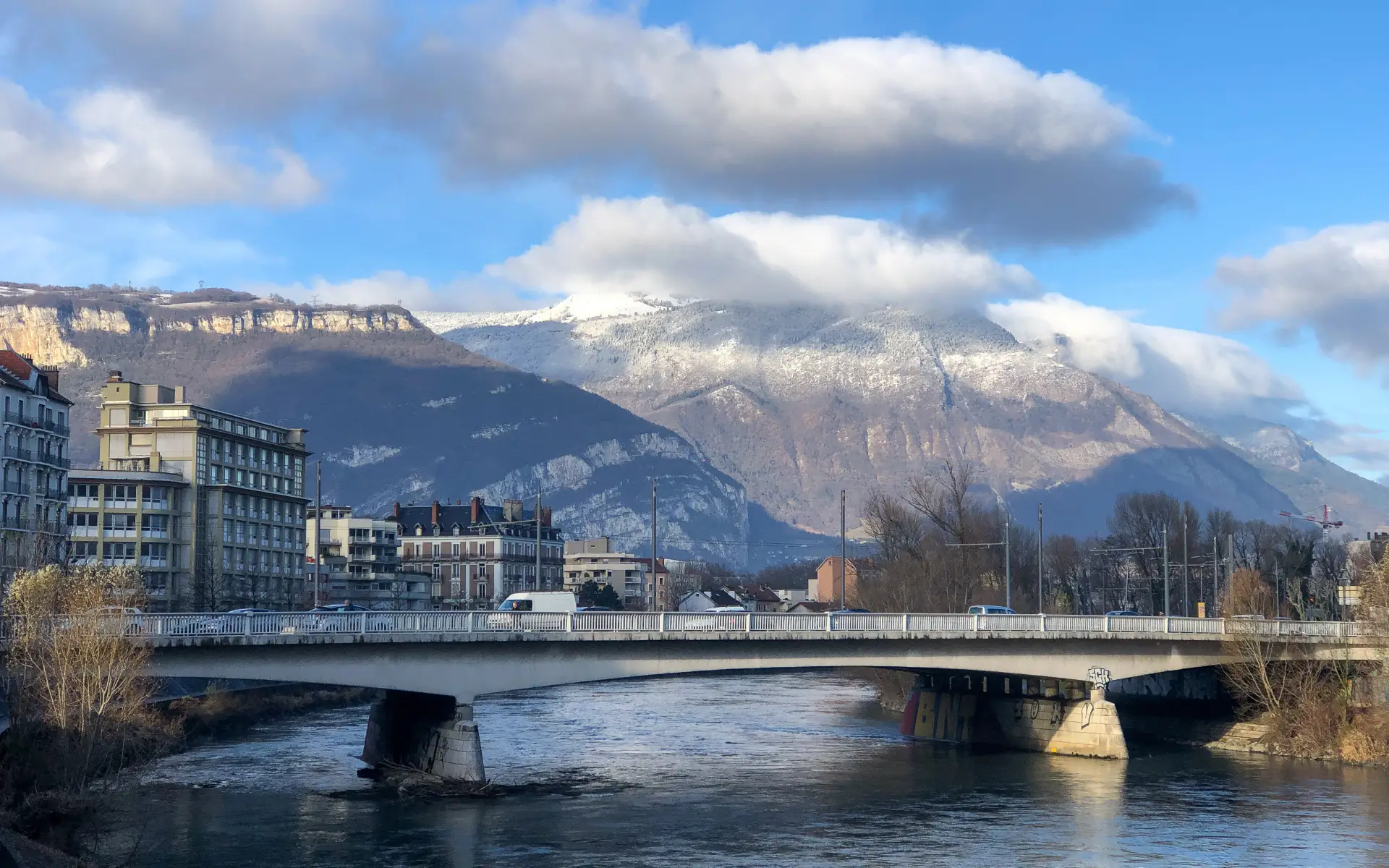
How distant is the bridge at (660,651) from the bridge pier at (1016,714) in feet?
0.48

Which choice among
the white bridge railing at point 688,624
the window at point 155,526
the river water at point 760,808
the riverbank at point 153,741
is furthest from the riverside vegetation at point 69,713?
the window at point 155,526

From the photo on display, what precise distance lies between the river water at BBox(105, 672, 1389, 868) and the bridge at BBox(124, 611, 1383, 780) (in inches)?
171

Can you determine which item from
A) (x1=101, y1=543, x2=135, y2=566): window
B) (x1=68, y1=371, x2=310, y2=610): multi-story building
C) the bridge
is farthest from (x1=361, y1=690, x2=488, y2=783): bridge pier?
(x1=101, y1=543, x2=135, y2=566): window

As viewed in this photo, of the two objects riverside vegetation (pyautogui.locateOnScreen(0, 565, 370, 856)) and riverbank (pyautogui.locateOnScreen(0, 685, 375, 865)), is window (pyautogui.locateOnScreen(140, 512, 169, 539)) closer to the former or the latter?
riverbank (pyautogui.locateOnScreen(0, 685, 375, 865))

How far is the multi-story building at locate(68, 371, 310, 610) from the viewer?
180 metres

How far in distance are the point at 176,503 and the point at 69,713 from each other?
122 metres

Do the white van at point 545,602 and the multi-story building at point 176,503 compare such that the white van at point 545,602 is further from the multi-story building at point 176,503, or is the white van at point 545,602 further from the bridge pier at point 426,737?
the multi-story building at point 176,503

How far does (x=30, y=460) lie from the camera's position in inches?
5418

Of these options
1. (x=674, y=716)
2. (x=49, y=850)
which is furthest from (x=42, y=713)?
(x=674, y=716)

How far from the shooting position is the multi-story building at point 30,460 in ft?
434

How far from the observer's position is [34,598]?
7631cm

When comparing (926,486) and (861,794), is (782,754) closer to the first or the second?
(861,794)

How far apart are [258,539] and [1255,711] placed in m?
131

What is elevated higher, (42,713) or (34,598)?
(34,598)
